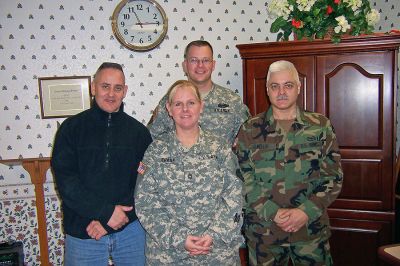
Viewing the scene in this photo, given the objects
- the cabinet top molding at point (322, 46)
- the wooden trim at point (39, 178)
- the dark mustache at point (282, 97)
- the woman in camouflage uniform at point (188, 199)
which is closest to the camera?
the woman in camouflage uniform at point (188, 199)

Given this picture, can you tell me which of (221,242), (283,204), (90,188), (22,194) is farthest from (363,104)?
(22,194)

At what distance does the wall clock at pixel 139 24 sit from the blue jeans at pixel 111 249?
1.77 metres

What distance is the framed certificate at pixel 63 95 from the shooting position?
2859 millimetres

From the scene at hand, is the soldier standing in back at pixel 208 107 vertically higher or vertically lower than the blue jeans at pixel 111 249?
higher

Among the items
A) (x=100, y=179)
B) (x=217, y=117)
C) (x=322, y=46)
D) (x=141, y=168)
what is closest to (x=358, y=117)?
(x=322, y=46)

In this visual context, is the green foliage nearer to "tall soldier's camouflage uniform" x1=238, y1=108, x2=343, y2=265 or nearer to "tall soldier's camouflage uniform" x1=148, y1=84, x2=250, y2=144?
"tall soldier's camouflage uniform" x1=148, y1=84, x2=250, y2=144

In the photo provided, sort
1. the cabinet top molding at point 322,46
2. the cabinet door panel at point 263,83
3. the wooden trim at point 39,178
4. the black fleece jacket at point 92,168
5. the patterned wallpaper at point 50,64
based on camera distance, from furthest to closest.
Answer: the patterned wallpaper at point 50,64
the wooden trim at point 39,178
the cabinet door panel at point 263,83
the cabinet top molding at point 322,46
the black fleece jacket at point 92,168

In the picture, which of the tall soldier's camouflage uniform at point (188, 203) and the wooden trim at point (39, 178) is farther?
the wooden trim at point (39, 178)

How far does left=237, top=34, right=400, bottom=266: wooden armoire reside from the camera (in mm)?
2189

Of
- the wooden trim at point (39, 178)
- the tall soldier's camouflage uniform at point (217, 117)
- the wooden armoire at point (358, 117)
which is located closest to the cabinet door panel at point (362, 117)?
the wooden armoire at point (358, 117)

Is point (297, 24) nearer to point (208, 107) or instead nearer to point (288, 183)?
point (208, 107)

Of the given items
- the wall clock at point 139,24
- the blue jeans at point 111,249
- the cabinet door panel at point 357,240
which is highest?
the wall clock at point 139,24

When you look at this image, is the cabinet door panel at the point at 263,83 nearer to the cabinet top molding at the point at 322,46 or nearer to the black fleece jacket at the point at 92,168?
the cabinet top molding at the point at 322,46

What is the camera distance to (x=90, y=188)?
5.38ft
